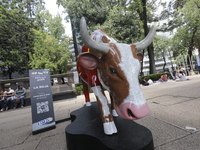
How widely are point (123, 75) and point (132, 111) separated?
0.39 metres

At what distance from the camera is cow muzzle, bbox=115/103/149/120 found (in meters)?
1.15

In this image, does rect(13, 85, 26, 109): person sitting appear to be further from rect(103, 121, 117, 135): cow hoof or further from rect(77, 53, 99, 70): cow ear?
rect(103, 121, 117, 135): cow hoof

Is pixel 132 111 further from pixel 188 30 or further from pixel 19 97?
pixel 188 30

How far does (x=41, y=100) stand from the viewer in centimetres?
295

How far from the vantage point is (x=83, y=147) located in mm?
1561

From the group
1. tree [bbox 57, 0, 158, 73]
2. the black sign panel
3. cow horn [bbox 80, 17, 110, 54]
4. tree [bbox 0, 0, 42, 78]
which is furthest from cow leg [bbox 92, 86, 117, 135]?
tree [bbox 0, 0, 42, 78]

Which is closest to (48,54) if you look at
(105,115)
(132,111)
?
(105,115)

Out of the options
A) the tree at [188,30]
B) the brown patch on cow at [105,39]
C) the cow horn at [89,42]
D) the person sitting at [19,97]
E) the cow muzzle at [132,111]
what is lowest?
the person sitting at [19,97]

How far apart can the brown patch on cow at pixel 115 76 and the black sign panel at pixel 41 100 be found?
2.11 m

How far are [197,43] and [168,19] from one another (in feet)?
25.8

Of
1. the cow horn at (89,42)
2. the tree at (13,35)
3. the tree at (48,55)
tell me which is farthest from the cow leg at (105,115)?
the tree at (13,35)

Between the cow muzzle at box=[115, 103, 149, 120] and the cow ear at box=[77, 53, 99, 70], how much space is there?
0.69m

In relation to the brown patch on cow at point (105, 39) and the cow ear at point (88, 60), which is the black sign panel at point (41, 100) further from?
the brown patch on cow at point (105, 39)

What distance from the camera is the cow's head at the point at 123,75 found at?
121cm
